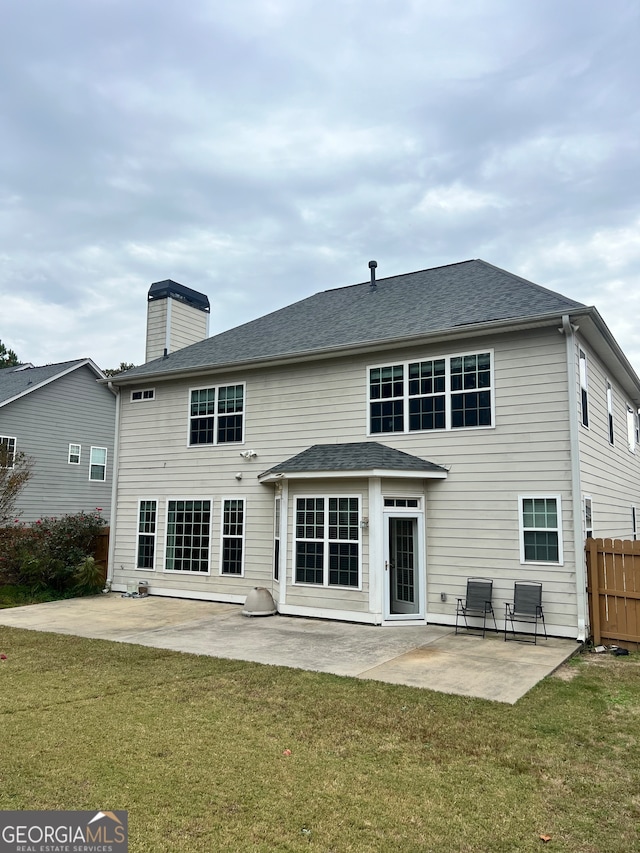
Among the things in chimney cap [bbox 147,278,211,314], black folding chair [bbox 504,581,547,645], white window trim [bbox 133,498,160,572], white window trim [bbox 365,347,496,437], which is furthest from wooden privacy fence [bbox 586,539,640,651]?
chimney cap [bbox 147,278,211,314]

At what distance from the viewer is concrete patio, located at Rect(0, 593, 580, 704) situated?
687cm

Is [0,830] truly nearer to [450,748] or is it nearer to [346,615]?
[450,748]

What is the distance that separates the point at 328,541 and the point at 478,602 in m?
2.86

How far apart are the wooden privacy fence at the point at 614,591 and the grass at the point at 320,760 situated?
1.97 m

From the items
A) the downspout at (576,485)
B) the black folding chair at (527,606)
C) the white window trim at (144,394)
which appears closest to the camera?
the downspout at (576,485)

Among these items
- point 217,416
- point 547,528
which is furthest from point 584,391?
point 217,416

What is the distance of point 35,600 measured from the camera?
512 inches

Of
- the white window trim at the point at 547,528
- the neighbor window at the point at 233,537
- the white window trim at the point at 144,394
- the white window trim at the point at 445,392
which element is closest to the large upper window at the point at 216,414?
the white window trim at the point at 144,394

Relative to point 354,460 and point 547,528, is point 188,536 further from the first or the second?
point 547,528

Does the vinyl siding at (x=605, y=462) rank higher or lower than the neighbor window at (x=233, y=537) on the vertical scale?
higher

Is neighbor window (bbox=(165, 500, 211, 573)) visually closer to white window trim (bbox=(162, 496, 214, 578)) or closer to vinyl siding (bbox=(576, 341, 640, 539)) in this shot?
white window trim (bbox=(162, 496, 214, 578))

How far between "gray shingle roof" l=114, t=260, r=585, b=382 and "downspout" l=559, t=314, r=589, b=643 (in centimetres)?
60

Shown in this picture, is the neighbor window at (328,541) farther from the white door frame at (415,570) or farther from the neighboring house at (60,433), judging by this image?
the neighboring house at (60,433)

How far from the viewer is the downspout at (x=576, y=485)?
8.91 meters
